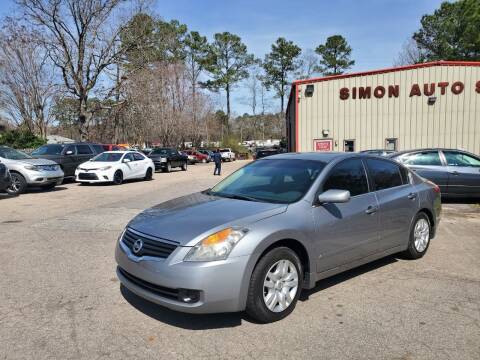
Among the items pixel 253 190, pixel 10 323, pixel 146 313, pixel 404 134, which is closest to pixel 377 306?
pixel 253 190

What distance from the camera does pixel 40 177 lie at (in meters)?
13.8

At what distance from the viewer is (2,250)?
6.31 metres

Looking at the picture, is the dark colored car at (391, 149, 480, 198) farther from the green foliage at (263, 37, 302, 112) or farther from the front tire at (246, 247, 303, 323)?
the green foliage at (263, 37, 302, 112)

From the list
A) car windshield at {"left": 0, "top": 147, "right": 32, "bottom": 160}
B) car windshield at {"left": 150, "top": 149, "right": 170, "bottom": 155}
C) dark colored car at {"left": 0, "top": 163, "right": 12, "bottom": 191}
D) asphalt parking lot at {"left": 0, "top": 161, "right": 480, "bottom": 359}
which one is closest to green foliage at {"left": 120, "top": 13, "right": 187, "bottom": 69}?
car windshield at {"left": 150, "top": 149, "right": 170, "bottom": 155}

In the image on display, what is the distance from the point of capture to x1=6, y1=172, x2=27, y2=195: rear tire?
13586 millimetres

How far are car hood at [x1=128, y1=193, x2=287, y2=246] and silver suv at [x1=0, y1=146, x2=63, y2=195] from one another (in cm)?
1085

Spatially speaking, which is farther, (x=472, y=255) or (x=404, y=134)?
(x=404, y=134)

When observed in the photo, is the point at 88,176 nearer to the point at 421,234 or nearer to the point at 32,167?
the point at 32,167

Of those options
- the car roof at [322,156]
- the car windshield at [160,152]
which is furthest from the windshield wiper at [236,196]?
the car windshield at [160,152]

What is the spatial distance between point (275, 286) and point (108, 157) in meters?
15.7

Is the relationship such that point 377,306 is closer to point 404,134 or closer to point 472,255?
point 472,255

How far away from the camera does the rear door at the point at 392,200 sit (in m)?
5.10

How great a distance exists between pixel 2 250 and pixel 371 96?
19552 millimetres

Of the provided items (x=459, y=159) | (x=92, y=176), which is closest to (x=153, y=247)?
(x=459, y=159)
